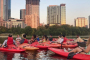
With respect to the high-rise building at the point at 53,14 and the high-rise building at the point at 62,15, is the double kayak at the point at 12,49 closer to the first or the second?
the high-rise building at the point at 62,15

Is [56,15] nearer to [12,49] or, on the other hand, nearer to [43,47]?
[43,47]

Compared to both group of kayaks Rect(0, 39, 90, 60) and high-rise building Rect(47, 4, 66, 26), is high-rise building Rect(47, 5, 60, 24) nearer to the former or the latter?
high-rise building Rect(47, 4, 66, 26)

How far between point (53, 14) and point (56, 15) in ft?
13.8

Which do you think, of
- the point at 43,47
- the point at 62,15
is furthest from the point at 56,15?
the point at 43,47

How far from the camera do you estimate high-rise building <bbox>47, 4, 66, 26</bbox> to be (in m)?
146

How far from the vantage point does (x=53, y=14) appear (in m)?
153

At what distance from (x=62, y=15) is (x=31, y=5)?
1771 inches

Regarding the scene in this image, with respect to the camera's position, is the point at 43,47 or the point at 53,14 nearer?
the point at 43,47

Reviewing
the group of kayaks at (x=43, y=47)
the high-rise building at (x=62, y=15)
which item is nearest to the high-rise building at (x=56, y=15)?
the high-rise building at (x=62, y=15)

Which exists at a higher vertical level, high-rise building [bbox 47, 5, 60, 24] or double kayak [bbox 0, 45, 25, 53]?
high-rise building [bbox 47, 5, 60, 24]

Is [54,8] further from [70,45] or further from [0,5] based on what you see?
[70,45]

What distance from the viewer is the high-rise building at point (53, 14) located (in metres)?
148

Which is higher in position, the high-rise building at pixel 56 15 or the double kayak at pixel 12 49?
the high-rise building at pixel 56 15

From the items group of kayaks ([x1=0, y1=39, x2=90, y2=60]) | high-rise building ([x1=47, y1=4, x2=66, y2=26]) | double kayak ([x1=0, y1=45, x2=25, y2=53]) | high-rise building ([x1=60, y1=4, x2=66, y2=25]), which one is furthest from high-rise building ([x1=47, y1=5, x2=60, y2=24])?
double kayak ([x1=0, y1=45, x2=25, y2=53])
